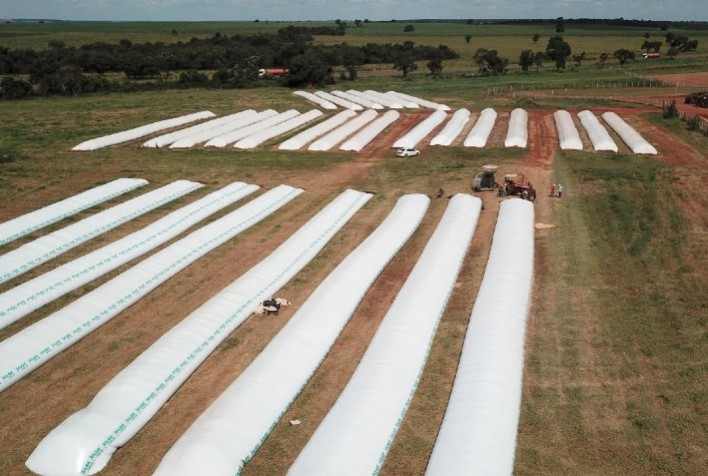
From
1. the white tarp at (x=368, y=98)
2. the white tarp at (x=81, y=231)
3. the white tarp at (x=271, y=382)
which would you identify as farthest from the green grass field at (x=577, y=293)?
the white tarp at (x=368, y=98)

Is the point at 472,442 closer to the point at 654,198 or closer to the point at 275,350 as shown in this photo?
the point at 275,350

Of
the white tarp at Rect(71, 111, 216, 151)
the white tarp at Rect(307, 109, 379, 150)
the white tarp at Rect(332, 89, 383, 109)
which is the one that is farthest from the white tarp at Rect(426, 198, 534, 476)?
the white tarp at Rect(332, 89, 383, 109)

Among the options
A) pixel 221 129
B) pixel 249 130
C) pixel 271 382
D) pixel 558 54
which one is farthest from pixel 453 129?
pixel 558 54

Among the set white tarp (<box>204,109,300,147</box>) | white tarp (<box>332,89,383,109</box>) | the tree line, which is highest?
the tree line

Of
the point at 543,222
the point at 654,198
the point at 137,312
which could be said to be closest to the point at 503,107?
the point at 654,198

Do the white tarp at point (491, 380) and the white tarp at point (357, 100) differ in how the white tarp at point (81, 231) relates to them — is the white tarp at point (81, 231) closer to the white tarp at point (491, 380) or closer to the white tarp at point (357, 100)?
the white tarp at point (491, 380)

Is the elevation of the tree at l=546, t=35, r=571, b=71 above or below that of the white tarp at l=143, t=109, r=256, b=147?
above

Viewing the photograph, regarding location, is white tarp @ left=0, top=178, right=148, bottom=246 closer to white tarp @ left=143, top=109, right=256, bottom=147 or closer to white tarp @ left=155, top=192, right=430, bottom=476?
white tarp @ left=143, top=109, right=256, bottom=147
